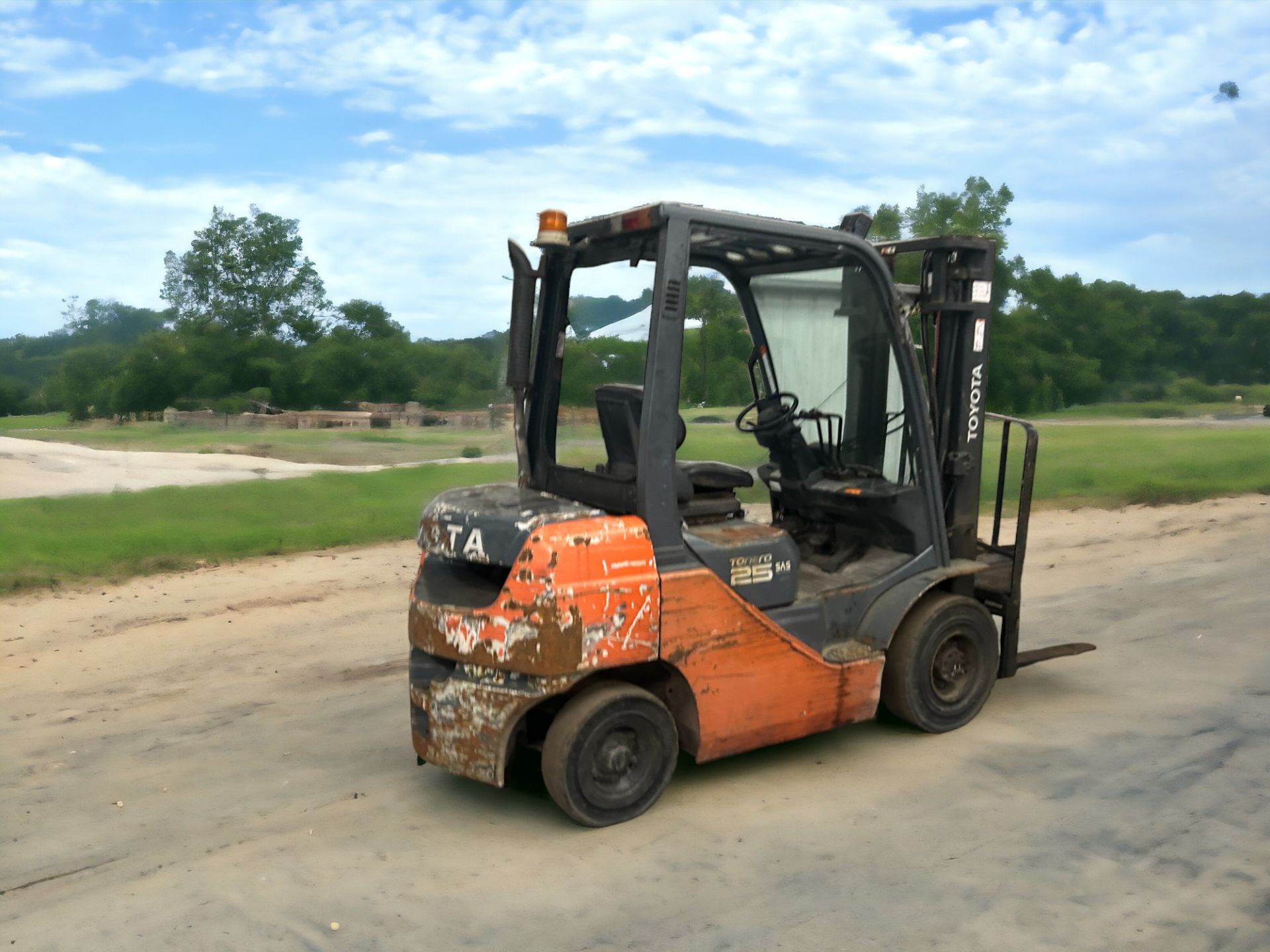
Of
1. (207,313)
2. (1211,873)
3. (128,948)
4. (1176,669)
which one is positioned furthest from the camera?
(207,313)

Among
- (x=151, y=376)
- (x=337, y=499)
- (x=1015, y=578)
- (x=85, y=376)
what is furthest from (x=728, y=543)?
(x=85, y=376)

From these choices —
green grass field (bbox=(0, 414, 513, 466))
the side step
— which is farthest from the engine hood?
green grass field (bbox=(0, 414, 513, 466))

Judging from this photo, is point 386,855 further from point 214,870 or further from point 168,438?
point 168,438

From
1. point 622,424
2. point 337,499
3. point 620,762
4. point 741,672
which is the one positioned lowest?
point 620,762

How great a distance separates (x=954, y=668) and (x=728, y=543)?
5.38 feet

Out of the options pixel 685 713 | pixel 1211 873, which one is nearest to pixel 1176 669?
pixel 1211 873

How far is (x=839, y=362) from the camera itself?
5.91 meters

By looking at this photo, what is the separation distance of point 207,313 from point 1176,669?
79.3 feet

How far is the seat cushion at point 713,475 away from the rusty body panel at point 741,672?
0.60 m

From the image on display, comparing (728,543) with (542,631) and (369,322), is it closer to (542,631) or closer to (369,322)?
(542,631)

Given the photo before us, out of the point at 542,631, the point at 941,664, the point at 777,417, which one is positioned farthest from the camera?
the point at 777,417

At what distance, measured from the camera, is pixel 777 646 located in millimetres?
5020

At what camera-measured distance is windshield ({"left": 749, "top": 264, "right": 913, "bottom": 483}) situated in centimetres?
566

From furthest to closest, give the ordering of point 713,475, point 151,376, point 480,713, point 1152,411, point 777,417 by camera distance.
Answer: point 1152,411 → point 151,376 → point 777,417 → point 713,475 → point 480,713
